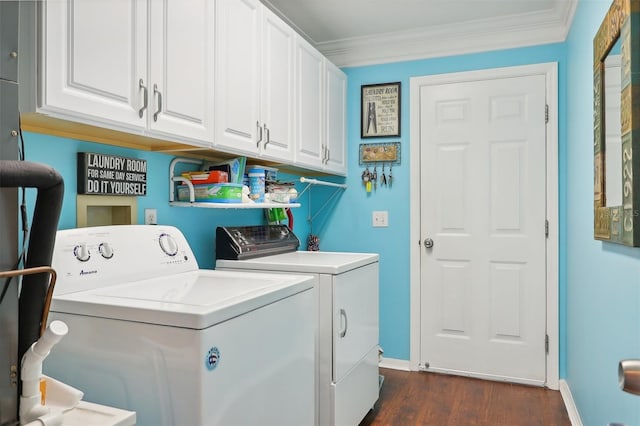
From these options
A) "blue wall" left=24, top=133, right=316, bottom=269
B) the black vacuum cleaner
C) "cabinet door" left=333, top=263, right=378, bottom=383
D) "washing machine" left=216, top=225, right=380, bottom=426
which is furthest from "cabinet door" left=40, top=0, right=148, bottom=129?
"cabinet door" left=333, top=263, right=378, bottom=383

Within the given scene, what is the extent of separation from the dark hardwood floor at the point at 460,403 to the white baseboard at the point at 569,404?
0.03 meters

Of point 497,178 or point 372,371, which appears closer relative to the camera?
point 372,371

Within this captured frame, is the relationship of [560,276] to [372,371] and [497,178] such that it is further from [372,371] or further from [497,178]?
[372,371]

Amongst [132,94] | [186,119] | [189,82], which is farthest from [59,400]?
[189,82]

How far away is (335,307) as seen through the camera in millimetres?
1963

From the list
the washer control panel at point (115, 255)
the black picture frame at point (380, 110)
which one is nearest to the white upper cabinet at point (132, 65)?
the washer control panel at point (115, 255)

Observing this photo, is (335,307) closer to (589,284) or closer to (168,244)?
(168,244)

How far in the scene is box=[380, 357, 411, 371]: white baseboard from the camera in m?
3.23

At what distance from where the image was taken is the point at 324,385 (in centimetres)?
196

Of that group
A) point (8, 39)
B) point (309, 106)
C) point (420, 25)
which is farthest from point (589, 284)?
point (8, 39)

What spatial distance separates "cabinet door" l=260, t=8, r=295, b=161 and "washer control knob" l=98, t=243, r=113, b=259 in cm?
89

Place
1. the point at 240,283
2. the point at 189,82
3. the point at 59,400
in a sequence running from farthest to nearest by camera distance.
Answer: the point at 189,82 → the point at 240,283 → the point at 59,400

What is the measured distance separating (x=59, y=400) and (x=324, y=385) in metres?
1.19

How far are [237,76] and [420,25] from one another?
1.64 m
